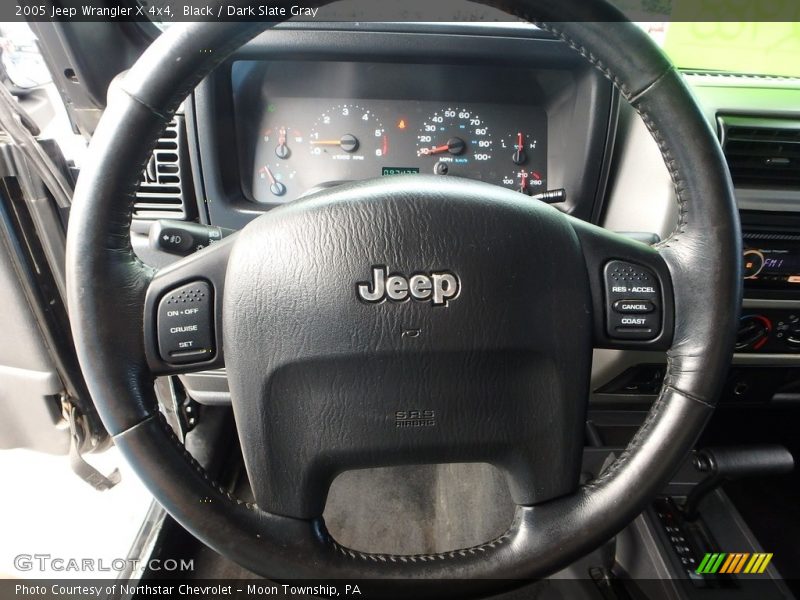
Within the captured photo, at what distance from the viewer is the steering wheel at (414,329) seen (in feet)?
1.94

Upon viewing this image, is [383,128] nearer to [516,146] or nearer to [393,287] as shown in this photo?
[516,146]

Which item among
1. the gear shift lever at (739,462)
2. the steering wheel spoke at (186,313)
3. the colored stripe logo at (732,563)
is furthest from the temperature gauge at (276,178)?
the colored stripe logo at (732,563)

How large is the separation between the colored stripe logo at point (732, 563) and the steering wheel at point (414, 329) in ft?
1.93

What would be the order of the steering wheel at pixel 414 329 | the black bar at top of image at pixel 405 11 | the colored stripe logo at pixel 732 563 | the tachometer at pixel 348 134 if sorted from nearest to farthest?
the steering wheel at pixel 414 329 < the black bar at top of image at pixel 405 11 < the colored stripe logo at pixel 732 563 < the tachometer at pixel 348 134

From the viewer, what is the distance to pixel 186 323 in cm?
63

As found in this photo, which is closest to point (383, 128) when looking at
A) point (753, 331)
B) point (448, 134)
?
point (448, 134)

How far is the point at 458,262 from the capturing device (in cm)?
61

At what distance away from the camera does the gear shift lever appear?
1.03 metres

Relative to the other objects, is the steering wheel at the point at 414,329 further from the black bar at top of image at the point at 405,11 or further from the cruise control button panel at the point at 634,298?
A: the black bar at top of image at the point at 405,11

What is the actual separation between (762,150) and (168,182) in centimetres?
119

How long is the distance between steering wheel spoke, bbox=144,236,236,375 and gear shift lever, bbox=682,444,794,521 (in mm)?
938

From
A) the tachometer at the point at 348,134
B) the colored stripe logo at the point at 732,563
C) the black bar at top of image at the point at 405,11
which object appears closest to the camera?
the black bar at top of image at the point at 405,11

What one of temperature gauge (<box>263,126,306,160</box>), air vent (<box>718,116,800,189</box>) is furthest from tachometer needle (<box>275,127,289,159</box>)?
air vent (<box>718,116,800,189</box>)

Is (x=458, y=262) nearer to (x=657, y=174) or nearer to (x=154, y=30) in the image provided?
(x=657, y=174)
